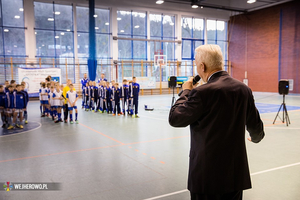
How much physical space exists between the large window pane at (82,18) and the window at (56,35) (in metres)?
0.63

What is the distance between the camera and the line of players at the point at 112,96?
11.7m

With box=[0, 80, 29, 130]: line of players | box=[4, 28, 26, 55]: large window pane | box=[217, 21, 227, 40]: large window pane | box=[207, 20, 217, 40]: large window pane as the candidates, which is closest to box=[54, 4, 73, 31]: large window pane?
box=[4, 28, 26, 55]: large window pane

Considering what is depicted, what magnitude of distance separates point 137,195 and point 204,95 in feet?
7.83

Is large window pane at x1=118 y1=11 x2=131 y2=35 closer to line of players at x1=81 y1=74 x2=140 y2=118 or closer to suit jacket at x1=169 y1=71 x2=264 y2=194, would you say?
line of players at x1=81 y1=74 x2=140 y2=118

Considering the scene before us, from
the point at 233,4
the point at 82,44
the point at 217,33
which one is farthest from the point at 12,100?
the point at 217,33

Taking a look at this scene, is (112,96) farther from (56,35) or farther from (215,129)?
(56,35)

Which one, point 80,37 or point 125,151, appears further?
point 80,37

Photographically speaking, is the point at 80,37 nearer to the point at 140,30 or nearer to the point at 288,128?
the point at 140,30

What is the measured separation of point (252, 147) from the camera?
236 inches

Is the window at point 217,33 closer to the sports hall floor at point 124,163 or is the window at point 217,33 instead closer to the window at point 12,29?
the window at point 12,29

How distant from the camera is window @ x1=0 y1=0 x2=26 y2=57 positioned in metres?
20.0

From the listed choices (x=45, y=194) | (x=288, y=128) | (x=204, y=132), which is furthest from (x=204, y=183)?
(x=288, y=128)

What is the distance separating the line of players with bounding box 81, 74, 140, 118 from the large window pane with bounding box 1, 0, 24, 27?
9726 mm

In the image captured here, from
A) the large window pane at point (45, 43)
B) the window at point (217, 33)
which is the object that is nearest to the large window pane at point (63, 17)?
the large window pane at point (45, 43)
